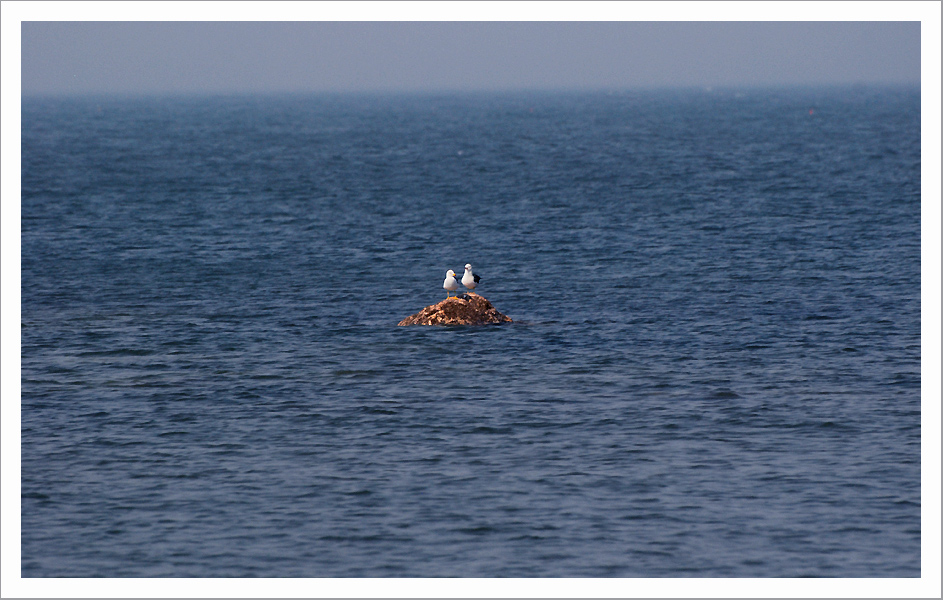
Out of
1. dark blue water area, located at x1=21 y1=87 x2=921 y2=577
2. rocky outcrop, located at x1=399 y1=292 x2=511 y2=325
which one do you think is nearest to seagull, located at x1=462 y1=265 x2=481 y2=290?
dark blue water area, located at x1=21 y1=87 x2=921 y2=577

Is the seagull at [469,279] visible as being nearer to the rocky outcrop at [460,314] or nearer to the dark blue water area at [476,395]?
the dark blue water area at [476,395]

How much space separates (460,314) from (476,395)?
32.2 ft

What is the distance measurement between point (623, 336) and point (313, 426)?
48.3 feet

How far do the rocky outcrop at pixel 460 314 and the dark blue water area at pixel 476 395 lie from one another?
568 mm

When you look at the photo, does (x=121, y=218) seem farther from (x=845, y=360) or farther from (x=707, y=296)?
(x=845, y=360)

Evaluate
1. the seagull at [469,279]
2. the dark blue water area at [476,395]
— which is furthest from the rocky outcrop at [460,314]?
the seagull at [469,279]

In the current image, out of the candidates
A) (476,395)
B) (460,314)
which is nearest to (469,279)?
(460,314)

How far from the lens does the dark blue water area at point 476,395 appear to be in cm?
3019

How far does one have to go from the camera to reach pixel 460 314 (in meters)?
51.1

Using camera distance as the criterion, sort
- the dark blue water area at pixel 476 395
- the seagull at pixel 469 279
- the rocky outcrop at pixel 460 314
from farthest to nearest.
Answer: the rocky outcrop at pixel 460 314 → the seagull at pixel 469 279 → the dark blue water area at pixel 476 395

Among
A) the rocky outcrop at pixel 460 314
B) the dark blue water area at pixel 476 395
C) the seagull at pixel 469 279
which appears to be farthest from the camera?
the rocky outcrop at pixel 460 314

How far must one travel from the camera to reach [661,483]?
3347 centimetres

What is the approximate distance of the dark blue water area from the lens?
99.0 feet

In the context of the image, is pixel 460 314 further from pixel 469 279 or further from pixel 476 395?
pixel 476 395
